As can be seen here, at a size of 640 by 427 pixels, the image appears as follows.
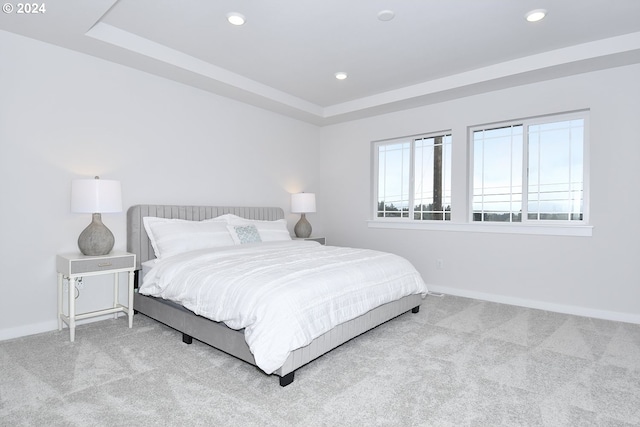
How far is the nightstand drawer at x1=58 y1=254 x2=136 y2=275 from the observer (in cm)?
293

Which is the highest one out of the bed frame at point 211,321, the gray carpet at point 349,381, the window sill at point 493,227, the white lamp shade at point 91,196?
the white lamp shade at point 91,196

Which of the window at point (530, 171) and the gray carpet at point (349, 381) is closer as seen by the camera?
the gray carpet at point (349, 381)

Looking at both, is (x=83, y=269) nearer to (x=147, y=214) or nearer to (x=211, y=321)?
(x=147, y=214)

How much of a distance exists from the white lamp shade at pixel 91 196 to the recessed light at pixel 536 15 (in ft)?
12.5

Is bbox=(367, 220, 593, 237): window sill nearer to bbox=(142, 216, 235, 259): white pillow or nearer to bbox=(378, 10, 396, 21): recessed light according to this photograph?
bbox=(142, 216, 235, 259): white pillow

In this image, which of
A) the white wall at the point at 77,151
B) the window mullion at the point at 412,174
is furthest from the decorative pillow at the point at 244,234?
the window mullion at the point at 412,174

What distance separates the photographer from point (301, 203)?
5.30 meters

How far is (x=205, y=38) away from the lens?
3.35m

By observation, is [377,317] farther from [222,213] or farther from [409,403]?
[222,213]

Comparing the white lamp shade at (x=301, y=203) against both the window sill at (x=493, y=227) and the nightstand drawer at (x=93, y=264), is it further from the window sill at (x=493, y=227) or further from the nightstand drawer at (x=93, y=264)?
the nightstand drawer at (x=93, y=264)

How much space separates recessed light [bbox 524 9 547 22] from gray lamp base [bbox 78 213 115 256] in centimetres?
406

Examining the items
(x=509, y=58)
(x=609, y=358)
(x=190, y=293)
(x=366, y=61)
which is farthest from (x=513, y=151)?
(x=190, y=293)

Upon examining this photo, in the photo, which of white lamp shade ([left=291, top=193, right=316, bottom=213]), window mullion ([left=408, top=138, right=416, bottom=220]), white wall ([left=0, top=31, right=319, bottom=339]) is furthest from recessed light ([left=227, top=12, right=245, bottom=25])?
window mullion ([left=408, top=138, right=416, bottom=220])

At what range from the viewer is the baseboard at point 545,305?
3561mm
